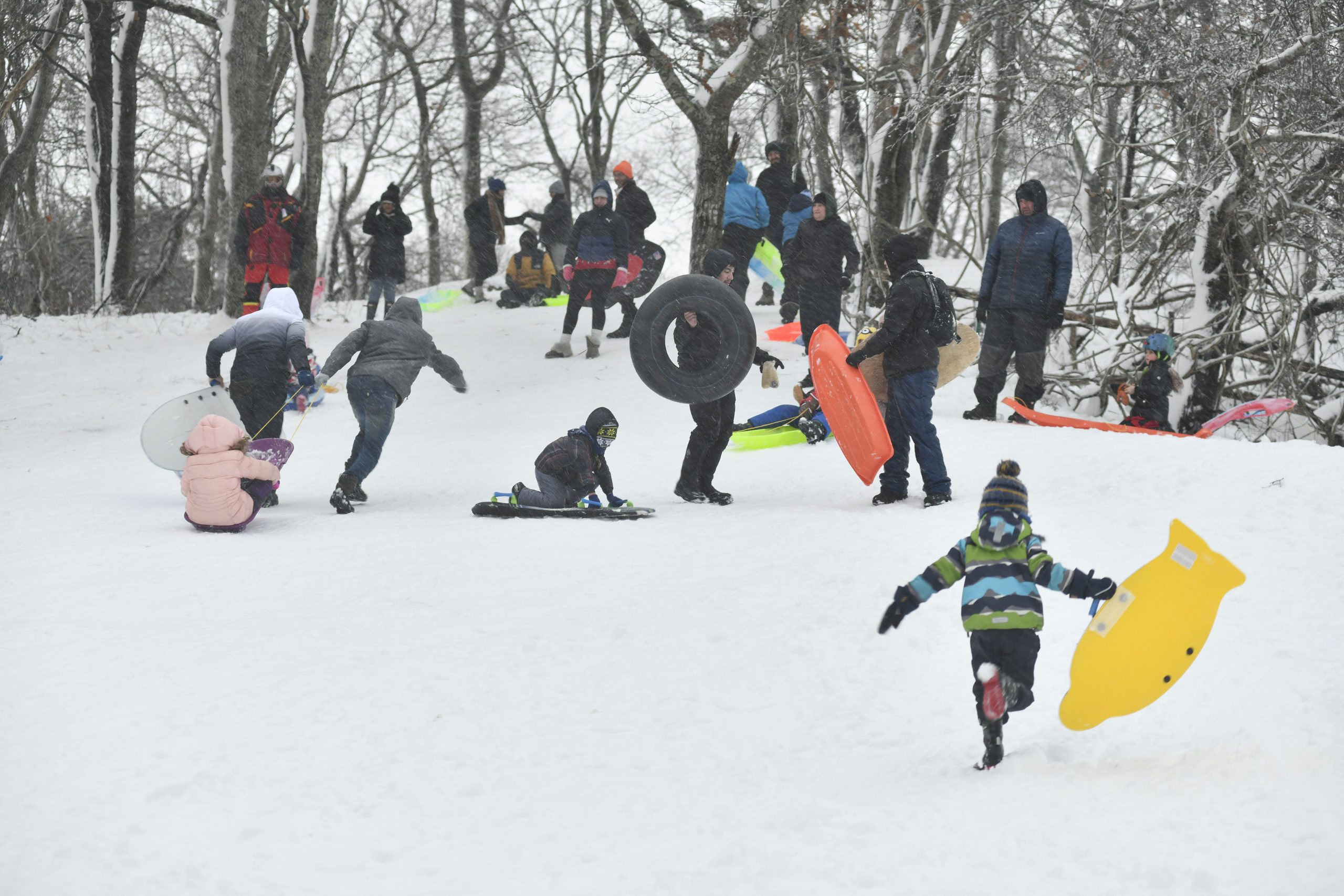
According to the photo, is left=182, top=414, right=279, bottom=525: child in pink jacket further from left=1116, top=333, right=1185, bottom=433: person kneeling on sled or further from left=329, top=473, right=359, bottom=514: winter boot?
left=1116, top=333, right=1185, bottom=433: person kneeling on sled

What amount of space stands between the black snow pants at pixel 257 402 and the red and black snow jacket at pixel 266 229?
17.3ft

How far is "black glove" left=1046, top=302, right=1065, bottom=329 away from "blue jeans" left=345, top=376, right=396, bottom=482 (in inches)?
198

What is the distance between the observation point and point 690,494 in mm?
7457

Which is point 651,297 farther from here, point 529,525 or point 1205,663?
point 1205,663

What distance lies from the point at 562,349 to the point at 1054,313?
6023mm

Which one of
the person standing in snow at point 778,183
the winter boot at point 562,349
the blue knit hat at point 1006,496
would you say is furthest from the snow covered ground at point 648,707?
the person standing in snow at point 778,183

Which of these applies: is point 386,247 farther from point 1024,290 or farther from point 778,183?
point 1024,290

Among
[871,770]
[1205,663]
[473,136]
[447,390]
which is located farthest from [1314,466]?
[473,136]

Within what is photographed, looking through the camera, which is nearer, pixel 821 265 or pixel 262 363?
pixel 262 363

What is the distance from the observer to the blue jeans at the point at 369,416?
7.40m

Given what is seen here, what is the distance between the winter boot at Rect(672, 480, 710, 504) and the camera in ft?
24.5

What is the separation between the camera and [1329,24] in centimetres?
895

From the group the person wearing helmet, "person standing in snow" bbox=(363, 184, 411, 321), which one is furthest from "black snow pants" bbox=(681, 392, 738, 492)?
"person standing in snow" bbox=(363, 184, 411, 321)

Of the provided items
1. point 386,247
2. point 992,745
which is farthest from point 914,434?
point 386,247
